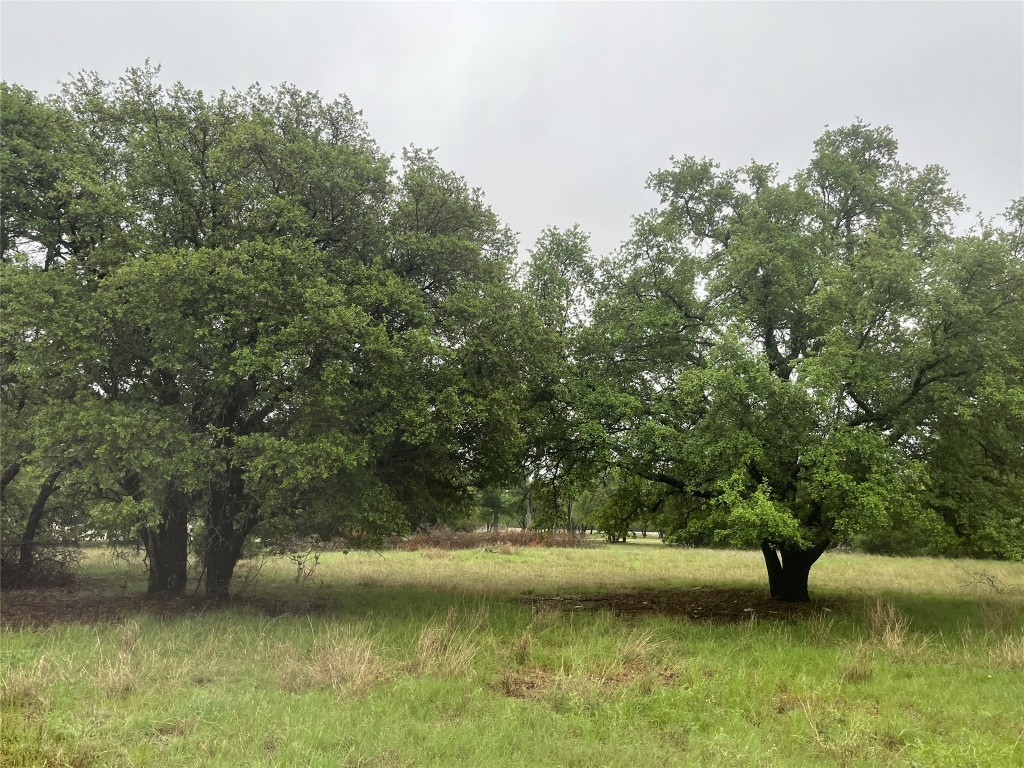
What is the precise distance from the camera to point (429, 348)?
12742 mm

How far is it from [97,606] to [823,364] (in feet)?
58.3

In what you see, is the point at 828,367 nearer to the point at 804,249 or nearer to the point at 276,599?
the point at 804,249

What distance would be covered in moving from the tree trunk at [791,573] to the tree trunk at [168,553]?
16.0m

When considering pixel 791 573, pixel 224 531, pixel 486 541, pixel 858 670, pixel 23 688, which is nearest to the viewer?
pixel 23 688

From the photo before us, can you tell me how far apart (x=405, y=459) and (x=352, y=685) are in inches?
300

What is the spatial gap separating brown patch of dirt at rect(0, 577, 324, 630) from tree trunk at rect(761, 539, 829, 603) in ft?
41.3

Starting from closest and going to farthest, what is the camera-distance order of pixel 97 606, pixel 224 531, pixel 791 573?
pixel 97 606 → pixel 224 531 → pixel 791 573

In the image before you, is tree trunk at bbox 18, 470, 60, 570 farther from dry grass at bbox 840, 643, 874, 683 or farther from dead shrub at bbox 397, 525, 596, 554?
dead shrub at bbox 397, 525, 596, 554

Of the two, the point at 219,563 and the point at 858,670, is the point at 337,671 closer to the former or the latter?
the point at 858,670

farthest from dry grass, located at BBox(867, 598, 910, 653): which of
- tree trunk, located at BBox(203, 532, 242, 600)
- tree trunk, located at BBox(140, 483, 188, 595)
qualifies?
tree trunk, located at BBox(140, 483, 188, 595)

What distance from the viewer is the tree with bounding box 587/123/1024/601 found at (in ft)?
39.8

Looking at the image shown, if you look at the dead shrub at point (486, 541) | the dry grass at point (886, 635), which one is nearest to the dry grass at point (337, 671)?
the dry grass at point (886, 635)

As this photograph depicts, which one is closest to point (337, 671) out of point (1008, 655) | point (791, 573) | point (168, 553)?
point (168, 553)

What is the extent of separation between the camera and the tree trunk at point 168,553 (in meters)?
16.2
